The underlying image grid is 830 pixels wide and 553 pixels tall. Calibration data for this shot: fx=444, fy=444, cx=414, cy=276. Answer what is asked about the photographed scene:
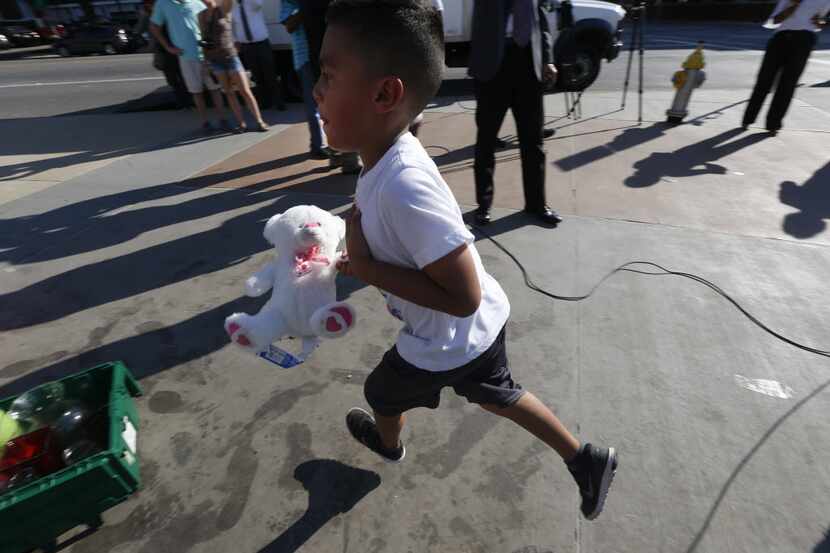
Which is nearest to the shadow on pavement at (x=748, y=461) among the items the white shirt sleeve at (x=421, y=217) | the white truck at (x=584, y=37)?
the white shirt sleeve at (x=421, y=217)

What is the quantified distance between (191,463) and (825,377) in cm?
297

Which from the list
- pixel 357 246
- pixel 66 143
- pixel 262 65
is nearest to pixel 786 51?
pixel 357 246

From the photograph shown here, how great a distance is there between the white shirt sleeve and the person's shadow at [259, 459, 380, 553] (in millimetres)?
1139

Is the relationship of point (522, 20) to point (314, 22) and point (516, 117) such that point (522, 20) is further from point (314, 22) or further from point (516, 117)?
point (314, 22)

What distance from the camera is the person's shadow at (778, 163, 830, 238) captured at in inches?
132

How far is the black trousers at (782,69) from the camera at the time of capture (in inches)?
198

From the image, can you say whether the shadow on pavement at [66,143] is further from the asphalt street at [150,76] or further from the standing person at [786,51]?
the standing person at [786,51]

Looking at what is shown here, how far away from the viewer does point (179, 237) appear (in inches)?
142

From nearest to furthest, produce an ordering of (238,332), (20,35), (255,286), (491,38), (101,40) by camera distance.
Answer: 1. (238,332)
2. (255,286)
3. (491,38)
4. (101,40)
5. (20,35)

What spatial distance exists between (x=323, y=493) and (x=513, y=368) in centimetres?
109

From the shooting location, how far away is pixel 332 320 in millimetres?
1799

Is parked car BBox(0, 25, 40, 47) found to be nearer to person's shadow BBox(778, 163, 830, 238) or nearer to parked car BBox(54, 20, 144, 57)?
parked car BBox(54, 20, 144, 57)

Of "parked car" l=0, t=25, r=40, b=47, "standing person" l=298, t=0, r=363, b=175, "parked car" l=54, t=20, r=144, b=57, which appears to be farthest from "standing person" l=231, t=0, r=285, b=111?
"parked car" l=0, t=25, r=40, b=47

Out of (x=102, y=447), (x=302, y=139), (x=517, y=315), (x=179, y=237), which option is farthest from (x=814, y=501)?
(x=302, y=139)
